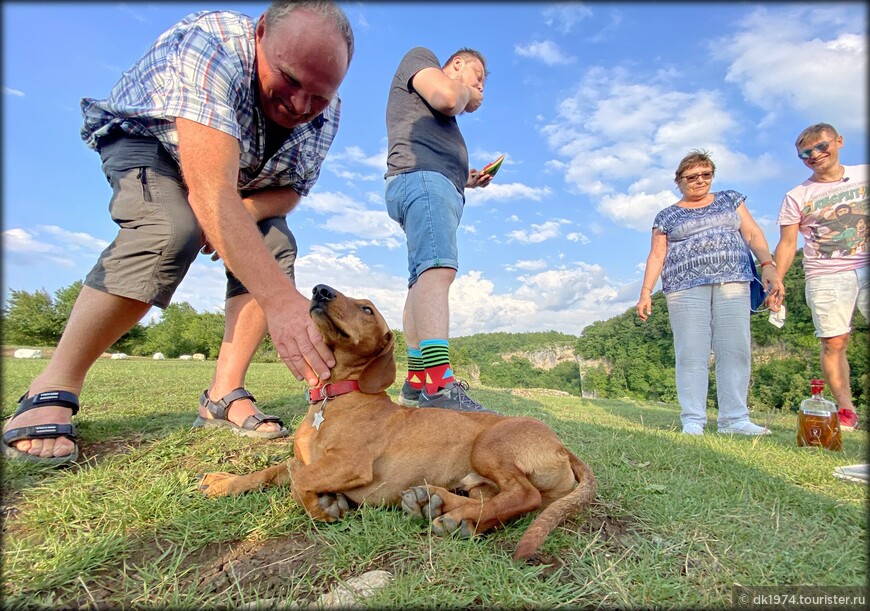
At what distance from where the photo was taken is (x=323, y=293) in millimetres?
2787

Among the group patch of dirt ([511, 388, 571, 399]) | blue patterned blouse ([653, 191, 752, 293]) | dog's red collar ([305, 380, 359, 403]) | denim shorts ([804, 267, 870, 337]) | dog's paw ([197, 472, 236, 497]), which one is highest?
Answer: blue patterned blouse ([653, 191, 752, 293])

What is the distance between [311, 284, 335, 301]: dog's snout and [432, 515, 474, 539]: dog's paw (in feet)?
4.77

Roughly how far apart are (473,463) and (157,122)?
2997mm

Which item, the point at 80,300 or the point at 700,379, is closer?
the point at 80,300

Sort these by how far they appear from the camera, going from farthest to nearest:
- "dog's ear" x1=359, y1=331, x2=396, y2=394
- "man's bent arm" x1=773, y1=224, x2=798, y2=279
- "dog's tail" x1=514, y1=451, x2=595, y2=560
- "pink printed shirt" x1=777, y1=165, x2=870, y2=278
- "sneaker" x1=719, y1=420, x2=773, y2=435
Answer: "man's bent arm" x1=773, y1=224, x2=798, y2=279, "pink printed shirt" x1=777, y1=165, x2=870, y2=278, "sneaker" x1=719, y1=420, x2=773, y2=435, "dog's ear" x1=359, y1=331, x2=396, y2=394, "dog's tail" x1=514, y1=451, x2=595, y2=560

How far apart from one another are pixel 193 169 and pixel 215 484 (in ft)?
5.82

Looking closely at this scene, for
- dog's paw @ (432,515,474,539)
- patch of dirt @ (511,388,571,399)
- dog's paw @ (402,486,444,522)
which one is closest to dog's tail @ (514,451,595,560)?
dog's paw @ (432,515,474,539)

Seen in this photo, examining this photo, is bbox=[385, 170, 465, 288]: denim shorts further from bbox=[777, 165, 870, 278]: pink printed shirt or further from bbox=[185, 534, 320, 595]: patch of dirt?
bbox=[777, 165, 870, 278]: pink printed shirt

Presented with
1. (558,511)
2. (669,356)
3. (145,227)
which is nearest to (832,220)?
(558,511)

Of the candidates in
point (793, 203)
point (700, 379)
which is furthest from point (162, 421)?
point (793, 203)

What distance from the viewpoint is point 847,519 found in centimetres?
250

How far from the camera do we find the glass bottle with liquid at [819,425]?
4609 millimetres

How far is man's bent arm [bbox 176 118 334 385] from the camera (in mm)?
2309

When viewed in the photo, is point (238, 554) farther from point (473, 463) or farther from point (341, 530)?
point (473, 463)
